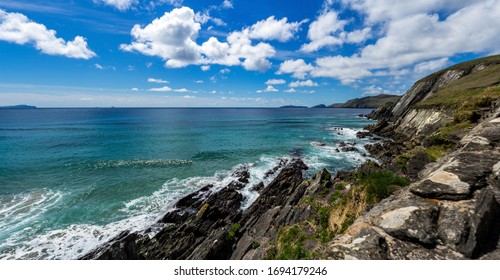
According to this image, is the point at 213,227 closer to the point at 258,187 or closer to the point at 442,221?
the point at 258,187

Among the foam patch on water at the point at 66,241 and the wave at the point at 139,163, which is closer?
the foam patch on water at the point at 66,241

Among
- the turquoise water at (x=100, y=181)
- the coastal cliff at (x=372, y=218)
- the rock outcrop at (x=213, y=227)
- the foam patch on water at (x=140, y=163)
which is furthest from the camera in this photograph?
the foam patch on water at (x=140, y=163)

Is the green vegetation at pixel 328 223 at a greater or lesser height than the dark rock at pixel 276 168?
greater

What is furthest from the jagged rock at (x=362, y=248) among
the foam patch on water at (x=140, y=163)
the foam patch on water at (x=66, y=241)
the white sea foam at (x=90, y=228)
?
the foam patch on water at (x=140, y=163)

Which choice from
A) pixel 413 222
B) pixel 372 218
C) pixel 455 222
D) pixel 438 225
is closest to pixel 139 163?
pixel 372 218

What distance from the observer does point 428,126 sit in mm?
49469

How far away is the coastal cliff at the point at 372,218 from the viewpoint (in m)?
6.50

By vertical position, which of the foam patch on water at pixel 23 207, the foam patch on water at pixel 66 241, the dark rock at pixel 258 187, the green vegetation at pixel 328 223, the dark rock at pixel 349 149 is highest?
the green vegetation at pixel 328 223

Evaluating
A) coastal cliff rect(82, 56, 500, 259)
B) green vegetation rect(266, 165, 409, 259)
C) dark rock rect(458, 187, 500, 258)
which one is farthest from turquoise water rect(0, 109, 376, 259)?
dark rock rect(458, 187, 500, 258)

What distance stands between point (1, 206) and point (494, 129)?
44.4 metres

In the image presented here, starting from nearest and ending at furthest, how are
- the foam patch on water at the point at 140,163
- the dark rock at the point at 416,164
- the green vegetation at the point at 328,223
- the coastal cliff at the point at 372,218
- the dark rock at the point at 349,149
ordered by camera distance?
the coastal cliff at the point at 372,218 → the green vegetation at the point at 328,223 → the dark rock at the point at 416,164 → the foam patch on water at the point at 140,163 → the dark rock at the point at 349,149

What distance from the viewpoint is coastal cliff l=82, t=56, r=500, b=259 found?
21.3 ft

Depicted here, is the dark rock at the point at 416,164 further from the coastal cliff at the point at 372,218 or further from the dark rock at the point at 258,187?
the dark rock at the point at 258,187

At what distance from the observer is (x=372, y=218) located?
8.08 meters
